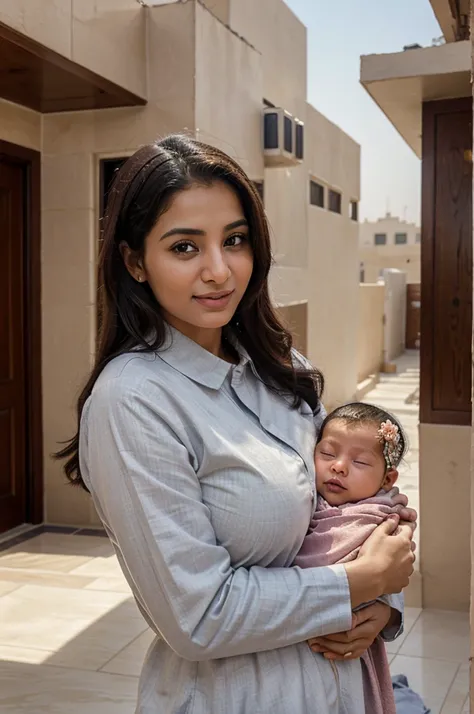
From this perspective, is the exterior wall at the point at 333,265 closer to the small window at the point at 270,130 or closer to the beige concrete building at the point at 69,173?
the small window at the point at 270,130

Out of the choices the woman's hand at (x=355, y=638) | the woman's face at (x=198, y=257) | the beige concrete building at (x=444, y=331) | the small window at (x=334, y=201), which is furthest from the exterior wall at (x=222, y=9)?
the woman's hand at (x=355, y=638)

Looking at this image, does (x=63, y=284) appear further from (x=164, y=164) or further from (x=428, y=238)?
(x=164, y=164)

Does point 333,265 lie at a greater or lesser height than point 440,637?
greater

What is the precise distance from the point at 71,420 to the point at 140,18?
252 cm

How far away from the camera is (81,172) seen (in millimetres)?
5363

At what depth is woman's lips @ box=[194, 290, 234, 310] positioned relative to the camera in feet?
4.18

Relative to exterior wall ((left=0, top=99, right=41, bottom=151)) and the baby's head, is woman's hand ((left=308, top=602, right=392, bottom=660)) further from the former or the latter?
exterior wall ((left=0, top=99, right=41, bottom=151))

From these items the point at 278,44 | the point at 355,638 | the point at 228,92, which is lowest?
the point at 355,638

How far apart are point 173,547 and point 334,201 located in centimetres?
1175

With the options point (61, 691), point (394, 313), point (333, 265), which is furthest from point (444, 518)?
point (394, 313)

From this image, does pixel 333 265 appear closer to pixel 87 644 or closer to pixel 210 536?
pixel 87 644

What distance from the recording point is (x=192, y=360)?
4.27ft

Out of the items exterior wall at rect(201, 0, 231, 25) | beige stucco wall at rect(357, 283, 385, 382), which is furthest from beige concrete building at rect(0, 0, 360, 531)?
beige stucco wall at rect(357, 283, 385, 382)

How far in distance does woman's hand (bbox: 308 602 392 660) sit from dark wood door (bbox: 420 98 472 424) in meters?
2.65
